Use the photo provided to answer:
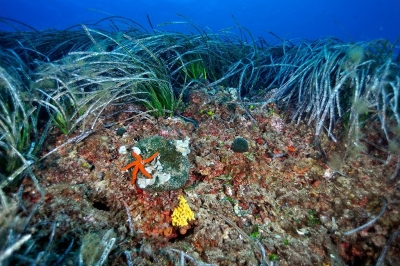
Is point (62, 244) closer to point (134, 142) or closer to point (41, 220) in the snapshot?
point (41, 220)

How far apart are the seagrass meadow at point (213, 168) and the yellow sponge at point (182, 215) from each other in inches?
1.2

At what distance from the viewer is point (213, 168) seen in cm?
248

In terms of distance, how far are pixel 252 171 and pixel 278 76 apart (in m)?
2.10

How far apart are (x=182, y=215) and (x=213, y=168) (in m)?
0.64

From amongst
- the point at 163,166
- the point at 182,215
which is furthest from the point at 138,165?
the point at 182,215

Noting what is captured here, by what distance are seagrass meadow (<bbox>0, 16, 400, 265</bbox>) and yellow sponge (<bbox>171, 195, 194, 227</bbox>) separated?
3 centimetres

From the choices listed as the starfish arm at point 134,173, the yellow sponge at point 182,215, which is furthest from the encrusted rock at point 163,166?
the yellow sponge at point 182,215

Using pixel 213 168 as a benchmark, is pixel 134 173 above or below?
below

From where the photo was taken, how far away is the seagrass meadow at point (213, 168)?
1.88m

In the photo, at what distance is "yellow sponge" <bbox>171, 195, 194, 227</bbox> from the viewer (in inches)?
81.5

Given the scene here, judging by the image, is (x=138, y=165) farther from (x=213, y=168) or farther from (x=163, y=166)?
(x=213, y=168)

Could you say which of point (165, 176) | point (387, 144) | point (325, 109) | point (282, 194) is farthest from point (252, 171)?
point (387, 144)

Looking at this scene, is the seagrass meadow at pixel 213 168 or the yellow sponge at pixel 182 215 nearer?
the seagrass meadow at pixel 213 168

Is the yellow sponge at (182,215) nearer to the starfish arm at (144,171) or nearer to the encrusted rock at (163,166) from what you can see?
the encrusted rock at (163,166)
